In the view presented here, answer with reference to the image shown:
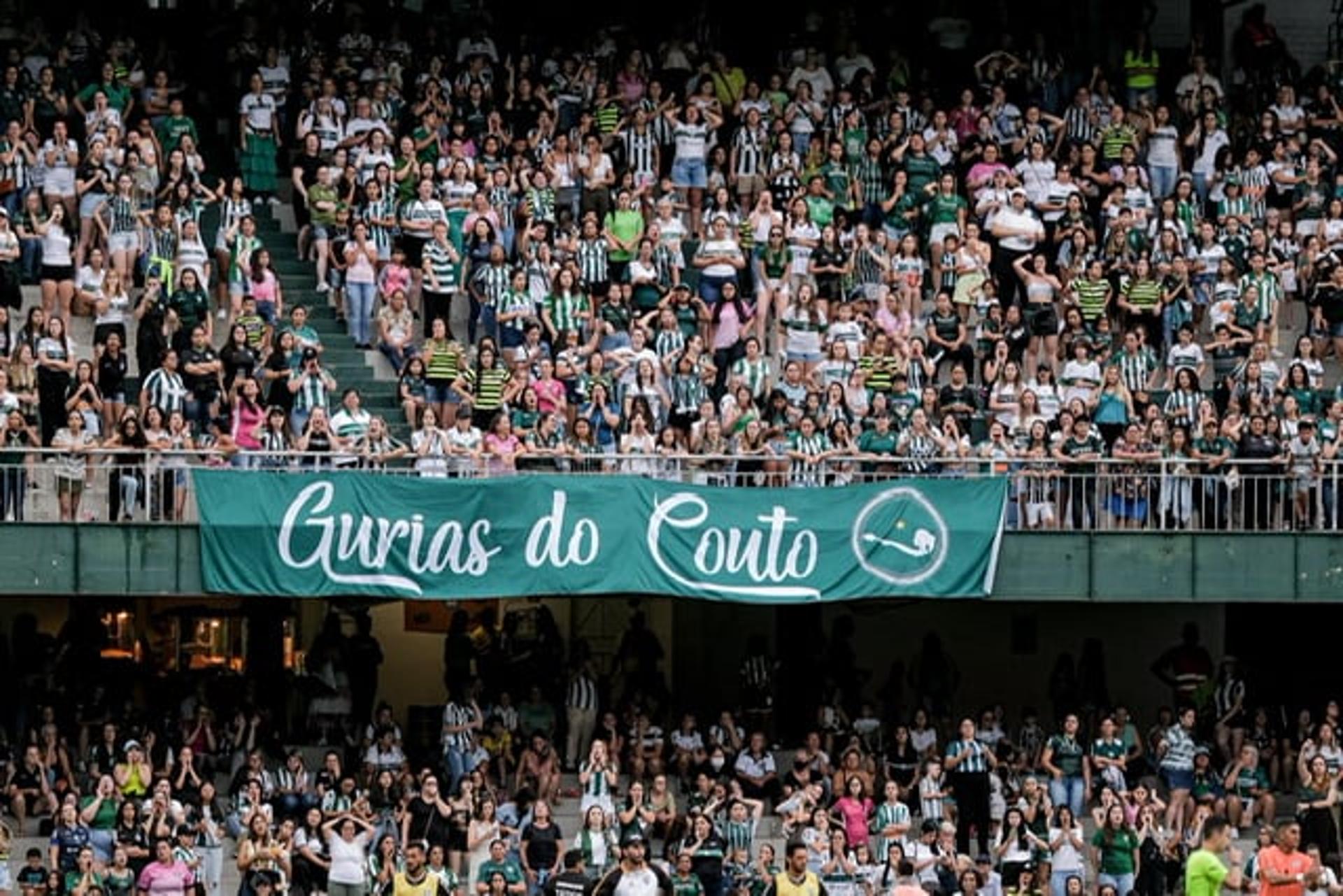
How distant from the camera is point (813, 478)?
123 ft

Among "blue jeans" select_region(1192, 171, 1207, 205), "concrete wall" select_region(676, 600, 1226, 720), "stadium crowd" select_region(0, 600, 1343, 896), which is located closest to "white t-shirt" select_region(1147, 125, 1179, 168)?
"blue jeans" select_region(1192, 171, 1207, 205)

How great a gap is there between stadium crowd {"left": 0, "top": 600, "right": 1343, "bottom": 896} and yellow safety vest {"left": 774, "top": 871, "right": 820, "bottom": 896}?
4cm

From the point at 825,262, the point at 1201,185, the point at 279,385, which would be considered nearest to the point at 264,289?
the point at 279,385

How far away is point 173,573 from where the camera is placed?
119 ft

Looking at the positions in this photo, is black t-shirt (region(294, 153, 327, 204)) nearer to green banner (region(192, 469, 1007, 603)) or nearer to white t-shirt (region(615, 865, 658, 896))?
green banner (region(192, 469, 1007, 603))

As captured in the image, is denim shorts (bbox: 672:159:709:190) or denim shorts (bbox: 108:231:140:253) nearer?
denim shorts (bbox: 108:231:140:253)

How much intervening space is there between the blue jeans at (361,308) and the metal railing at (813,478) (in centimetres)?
238

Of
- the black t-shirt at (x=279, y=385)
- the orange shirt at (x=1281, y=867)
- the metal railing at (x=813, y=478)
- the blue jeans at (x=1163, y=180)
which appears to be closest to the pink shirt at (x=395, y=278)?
the black t-shirt at (x=279, y=385)

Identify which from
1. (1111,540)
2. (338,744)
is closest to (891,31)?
(1111,540)

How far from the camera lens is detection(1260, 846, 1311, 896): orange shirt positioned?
30.1 metres

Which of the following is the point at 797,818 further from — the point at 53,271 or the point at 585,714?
the point at 53,271

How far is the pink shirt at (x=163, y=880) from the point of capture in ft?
111

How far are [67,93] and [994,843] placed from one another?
511 inches

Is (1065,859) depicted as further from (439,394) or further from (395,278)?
(395,278)
